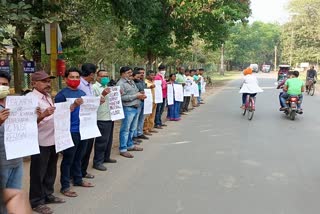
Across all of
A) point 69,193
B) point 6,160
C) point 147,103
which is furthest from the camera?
point 147,103

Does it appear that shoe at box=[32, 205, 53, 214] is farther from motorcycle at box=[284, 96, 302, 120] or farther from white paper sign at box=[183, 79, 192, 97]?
white paper sign at box=[183, 79, 192, 97]

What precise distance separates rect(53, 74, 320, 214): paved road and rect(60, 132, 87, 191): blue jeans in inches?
9.7

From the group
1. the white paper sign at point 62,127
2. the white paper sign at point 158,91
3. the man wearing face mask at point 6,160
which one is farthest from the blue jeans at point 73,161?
the white paper sign at point 158,91

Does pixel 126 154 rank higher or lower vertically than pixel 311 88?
lower

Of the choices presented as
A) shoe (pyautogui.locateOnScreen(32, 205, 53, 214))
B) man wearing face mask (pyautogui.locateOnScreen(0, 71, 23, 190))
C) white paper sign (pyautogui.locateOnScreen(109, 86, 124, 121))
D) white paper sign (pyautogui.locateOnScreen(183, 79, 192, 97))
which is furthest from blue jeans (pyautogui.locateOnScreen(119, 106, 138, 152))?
white paper sign (pyautogui.locateOnScreen(183, 79, 192, 97))

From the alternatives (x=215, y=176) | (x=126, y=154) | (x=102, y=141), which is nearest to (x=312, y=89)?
(x=126, y=154)

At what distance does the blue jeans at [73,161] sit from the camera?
572 centimetres

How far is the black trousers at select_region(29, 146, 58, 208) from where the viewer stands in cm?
502

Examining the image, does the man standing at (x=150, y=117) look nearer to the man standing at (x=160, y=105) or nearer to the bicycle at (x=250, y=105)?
the man standing at (x=160, y=105)

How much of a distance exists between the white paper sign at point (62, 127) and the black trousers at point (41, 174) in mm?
122

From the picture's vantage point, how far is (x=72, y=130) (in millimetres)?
5703

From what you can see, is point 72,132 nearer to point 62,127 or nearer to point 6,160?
point 62,127

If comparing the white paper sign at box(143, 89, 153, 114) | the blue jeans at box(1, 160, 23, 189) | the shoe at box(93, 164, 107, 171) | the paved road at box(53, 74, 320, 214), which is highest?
the white paper sign at box(143, 89, 153, 114)

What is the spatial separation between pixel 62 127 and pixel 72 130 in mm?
417
